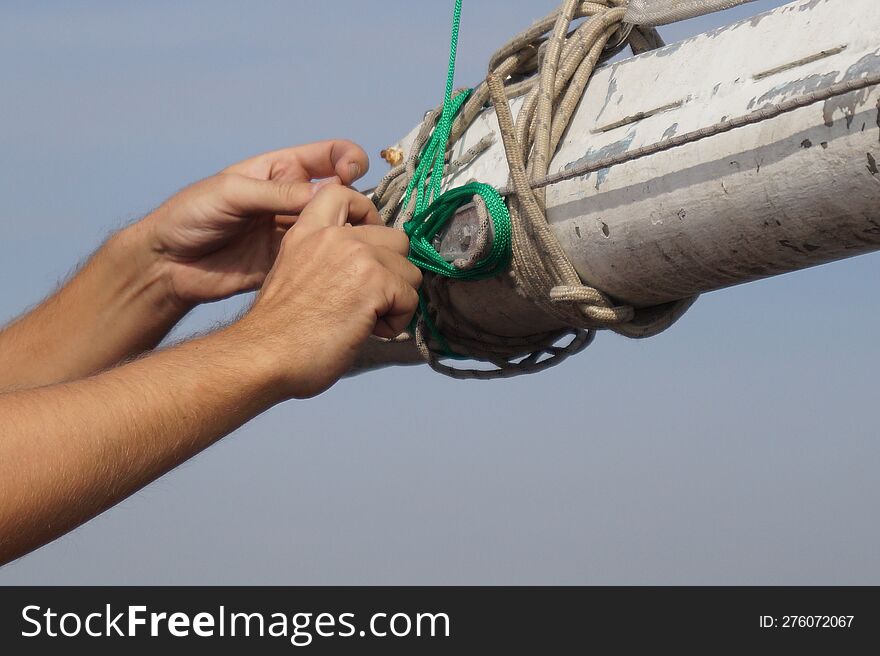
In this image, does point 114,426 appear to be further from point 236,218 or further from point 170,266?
point 170,266

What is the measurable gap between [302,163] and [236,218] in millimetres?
165

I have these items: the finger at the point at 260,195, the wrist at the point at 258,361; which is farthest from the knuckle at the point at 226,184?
the wrist at the point at 258,361

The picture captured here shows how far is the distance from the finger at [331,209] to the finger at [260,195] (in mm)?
63

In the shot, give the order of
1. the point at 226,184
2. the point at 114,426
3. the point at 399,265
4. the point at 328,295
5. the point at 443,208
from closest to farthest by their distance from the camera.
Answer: the point at 114,426 < the point at 328,295 < the point at 399,265 < the point at 443,208 < the point at 226,184

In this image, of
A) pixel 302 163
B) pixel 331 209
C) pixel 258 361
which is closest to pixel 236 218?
pixel 302 163

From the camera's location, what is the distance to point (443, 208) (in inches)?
71.6

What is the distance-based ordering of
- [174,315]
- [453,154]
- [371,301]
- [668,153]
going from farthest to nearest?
[174,315] → [453,154] → [371,301] → [668,153]

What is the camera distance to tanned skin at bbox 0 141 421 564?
4.39 ft

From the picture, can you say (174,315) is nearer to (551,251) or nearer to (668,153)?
(551,251)

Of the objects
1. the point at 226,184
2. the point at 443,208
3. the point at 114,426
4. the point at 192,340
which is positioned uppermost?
the point at 226,184

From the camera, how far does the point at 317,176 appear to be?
2088mm

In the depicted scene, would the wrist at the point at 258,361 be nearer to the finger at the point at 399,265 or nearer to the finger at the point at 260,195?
the finger at the point at 399,265

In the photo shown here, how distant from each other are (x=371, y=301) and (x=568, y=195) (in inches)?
12.6

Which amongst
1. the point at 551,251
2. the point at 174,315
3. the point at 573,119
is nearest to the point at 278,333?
the point at 551,251
